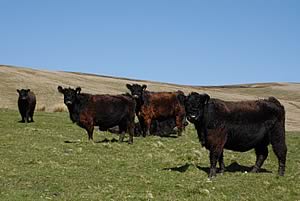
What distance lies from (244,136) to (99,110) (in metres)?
8.64

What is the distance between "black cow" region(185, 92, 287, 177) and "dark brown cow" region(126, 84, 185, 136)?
30.9ft

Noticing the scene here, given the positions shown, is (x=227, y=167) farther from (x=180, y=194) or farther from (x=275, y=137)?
(x=180, y=194)

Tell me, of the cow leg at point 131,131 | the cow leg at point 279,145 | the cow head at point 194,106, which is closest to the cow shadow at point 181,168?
the cow head at point 194,106

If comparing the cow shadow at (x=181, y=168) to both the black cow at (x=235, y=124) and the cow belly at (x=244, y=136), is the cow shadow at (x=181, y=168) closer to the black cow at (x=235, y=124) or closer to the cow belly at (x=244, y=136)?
the black cow at (x=235, y=124)

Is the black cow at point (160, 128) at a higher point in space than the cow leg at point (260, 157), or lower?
lower

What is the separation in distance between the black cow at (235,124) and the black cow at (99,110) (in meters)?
7.22

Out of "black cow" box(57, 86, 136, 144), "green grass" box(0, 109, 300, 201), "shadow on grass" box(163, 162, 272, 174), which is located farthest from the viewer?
"black cow" box(57, 86, 136, 144)

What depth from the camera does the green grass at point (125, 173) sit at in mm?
12359

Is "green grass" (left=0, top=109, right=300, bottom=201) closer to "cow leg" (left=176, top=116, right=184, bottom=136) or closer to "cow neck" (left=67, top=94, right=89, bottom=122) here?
"cow neck" (left=67, top=94, right=89, bottom=122)

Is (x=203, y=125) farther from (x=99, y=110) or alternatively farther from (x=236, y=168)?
(x=99, y=110)

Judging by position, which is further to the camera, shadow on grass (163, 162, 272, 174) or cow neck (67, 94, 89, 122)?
cow neck (67, 94, 89, 122)

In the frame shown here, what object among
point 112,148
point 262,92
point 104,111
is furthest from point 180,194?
point 262,92

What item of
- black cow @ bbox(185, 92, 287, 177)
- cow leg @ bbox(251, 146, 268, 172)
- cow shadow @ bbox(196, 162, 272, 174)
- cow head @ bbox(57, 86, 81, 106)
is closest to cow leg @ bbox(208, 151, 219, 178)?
black cow @ bbox(185, 92, 287, 177)

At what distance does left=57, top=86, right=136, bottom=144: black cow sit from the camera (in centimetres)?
2223
